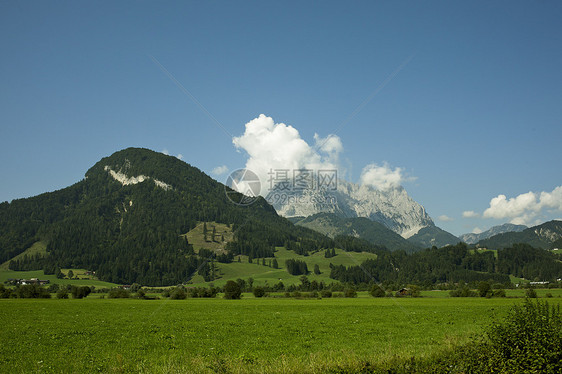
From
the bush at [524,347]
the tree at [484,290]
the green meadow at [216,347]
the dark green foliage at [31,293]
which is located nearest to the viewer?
the bush at [524,347]

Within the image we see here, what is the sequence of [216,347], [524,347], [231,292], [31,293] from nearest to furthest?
1. [524,347]
2. [216,347]
3. [231,292]
4. [31,293]

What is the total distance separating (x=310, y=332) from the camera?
31.5 meters

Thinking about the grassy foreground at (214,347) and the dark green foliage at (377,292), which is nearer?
the grassy foreground at (214,347)

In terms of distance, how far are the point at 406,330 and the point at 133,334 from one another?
891 inches

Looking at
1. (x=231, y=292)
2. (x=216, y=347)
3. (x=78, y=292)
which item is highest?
(x=216, y=347)

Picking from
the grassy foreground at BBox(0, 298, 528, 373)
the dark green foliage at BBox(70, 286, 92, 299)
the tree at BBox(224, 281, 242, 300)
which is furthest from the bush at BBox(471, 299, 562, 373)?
the dark green foliage at BBox(70, 286, 92, 299)

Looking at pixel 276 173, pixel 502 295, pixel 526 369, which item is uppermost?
pixel 276 173

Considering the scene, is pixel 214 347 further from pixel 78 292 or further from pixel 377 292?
pixel 78 292

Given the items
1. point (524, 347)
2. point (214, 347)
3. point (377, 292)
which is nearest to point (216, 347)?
point (214, 347)

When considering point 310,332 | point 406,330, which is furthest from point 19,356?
point 406,330

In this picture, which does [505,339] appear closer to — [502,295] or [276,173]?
[276,173]

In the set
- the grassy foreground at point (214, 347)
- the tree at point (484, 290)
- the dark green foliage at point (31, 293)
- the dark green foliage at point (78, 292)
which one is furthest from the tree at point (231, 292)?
the grassy foreground at point (214, 347)

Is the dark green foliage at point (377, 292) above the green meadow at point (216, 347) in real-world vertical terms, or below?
below

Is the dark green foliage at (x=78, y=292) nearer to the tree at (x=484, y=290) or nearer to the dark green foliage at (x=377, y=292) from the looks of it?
the dark green foliage at (x=377, y=292)
